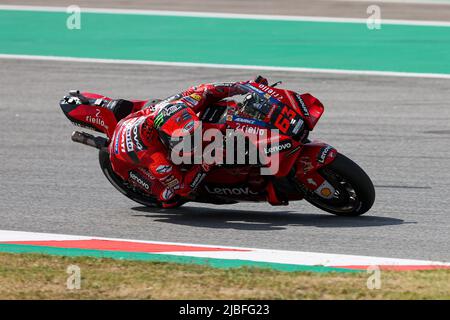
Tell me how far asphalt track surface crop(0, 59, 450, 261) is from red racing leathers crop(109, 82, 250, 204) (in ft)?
1.12

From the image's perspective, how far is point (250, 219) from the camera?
9820 millimetres

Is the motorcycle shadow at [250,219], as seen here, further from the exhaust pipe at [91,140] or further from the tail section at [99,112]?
the tail section at [99,112]

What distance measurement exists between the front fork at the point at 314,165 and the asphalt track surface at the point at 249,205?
1.04 feet

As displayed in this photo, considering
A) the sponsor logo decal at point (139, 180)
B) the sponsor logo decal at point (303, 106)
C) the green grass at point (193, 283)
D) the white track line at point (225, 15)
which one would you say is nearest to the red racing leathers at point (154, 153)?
the sponsor logo decal at point (139, 180)

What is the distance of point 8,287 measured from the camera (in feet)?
24.5

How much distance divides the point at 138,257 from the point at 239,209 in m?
1.91

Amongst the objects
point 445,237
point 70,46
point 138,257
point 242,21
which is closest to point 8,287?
point 138,257

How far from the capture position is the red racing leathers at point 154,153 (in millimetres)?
9445

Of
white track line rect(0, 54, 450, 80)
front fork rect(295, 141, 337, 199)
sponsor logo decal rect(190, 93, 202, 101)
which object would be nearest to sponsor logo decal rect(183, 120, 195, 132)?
sponsor logo decal rect(190, 93, 202, 101)

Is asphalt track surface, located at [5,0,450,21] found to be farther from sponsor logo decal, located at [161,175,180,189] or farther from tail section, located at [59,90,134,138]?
A: sponsor logo decal, located at [161,175,180,189]

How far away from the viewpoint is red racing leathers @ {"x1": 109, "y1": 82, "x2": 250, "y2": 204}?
372 inches

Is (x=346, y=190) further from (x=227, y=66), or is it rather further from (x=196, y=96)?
(x=227, y=66)

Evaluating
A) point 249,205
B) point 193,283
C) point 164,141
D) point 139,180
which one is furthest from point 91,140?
point 193,283

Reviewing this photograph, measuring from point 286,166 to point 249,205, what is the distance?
49.1 inches
